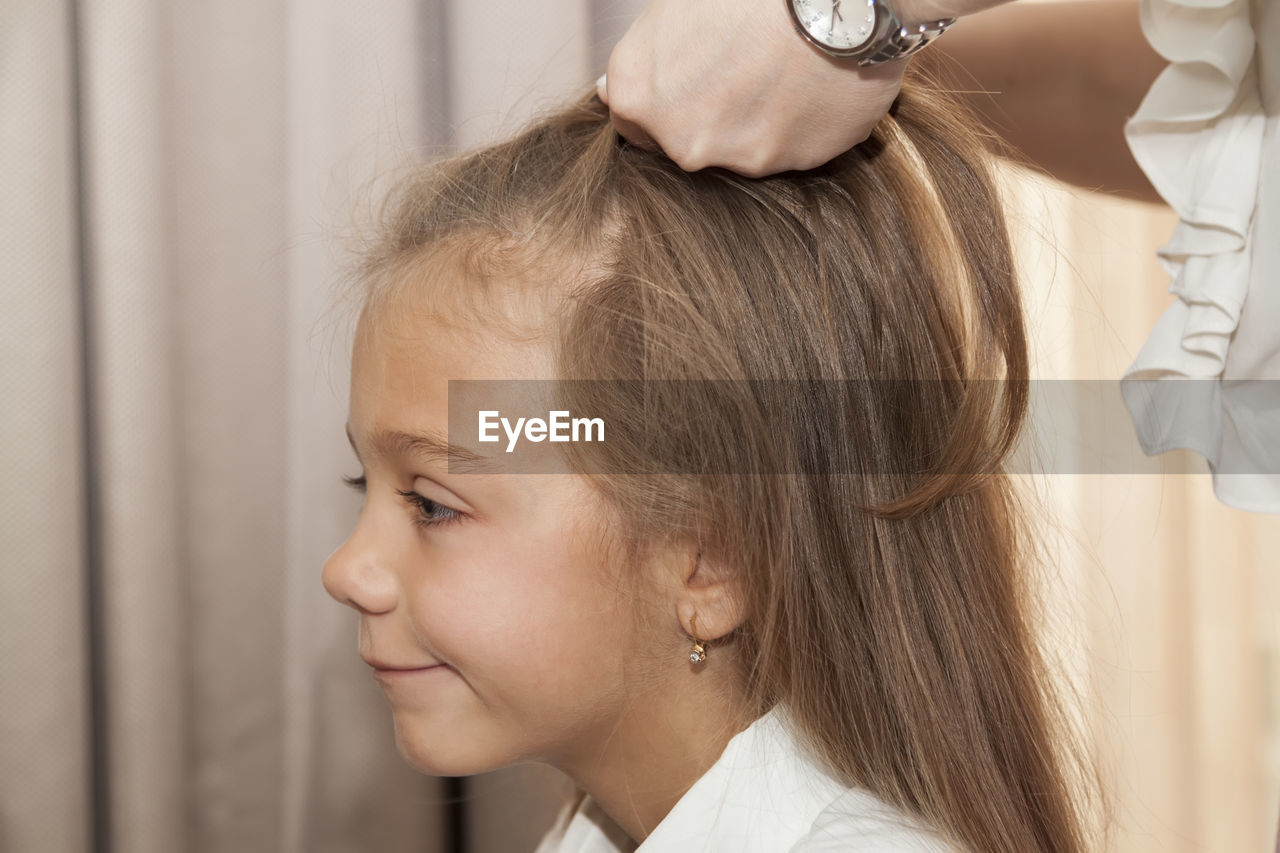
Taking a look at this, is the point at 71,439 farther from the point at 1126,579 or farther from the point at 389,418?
the point at 1126,579

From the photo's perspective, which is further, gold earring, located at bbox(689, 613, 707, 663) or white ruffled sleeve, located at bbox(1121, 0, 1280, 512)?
gold earring, located at bbox(689, 613, 707, 663)

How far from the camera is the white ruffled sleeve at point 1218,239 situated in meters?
0.54

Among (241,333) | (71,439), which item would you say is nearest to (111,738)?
(71,439)

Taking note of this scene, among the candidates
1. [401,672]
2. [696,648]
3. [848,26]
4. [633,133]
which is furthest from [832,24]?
[401,672]

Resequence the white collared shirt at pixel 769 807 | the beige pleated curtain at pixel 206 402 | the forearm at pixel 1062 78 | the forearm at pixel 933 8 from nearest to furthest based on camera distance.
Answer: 1. the forearm at pixel 933 8
2. the white collared shirt at pixel 769 807
3. the forearm at pixel 1062 78
4. the beige pleated curtain at pixel 206 402

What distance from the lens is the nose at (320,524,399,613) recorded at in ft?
2.23

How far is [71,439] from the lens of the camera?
105cm

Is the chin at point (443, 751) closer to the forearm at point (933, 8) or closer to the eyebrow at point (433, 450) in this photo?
the eyebrow at point (433, 450)

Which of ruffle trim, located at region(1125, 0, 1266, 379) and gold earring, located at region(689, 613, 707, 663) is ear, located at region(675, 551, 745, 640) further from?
ruffle trim, located at region(1125, 0, 1266, 379)

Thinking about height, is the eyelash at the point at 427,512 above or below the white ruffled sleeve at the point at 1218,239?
below

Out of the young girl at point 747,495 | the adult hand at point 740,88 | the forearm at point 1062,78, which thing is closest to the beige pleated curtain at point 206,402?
the forearm at point 1062,78

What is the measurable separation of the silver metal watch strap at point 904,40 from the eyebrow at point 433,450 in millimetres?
327

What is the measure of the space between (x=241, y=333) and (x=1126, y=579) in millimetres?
1126

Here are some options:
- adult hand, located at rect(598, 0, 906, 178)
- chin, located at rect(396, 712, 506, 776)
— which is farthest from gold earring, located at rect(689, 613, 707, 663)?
adult hand, located at rect(598, 0, 906, 178)
